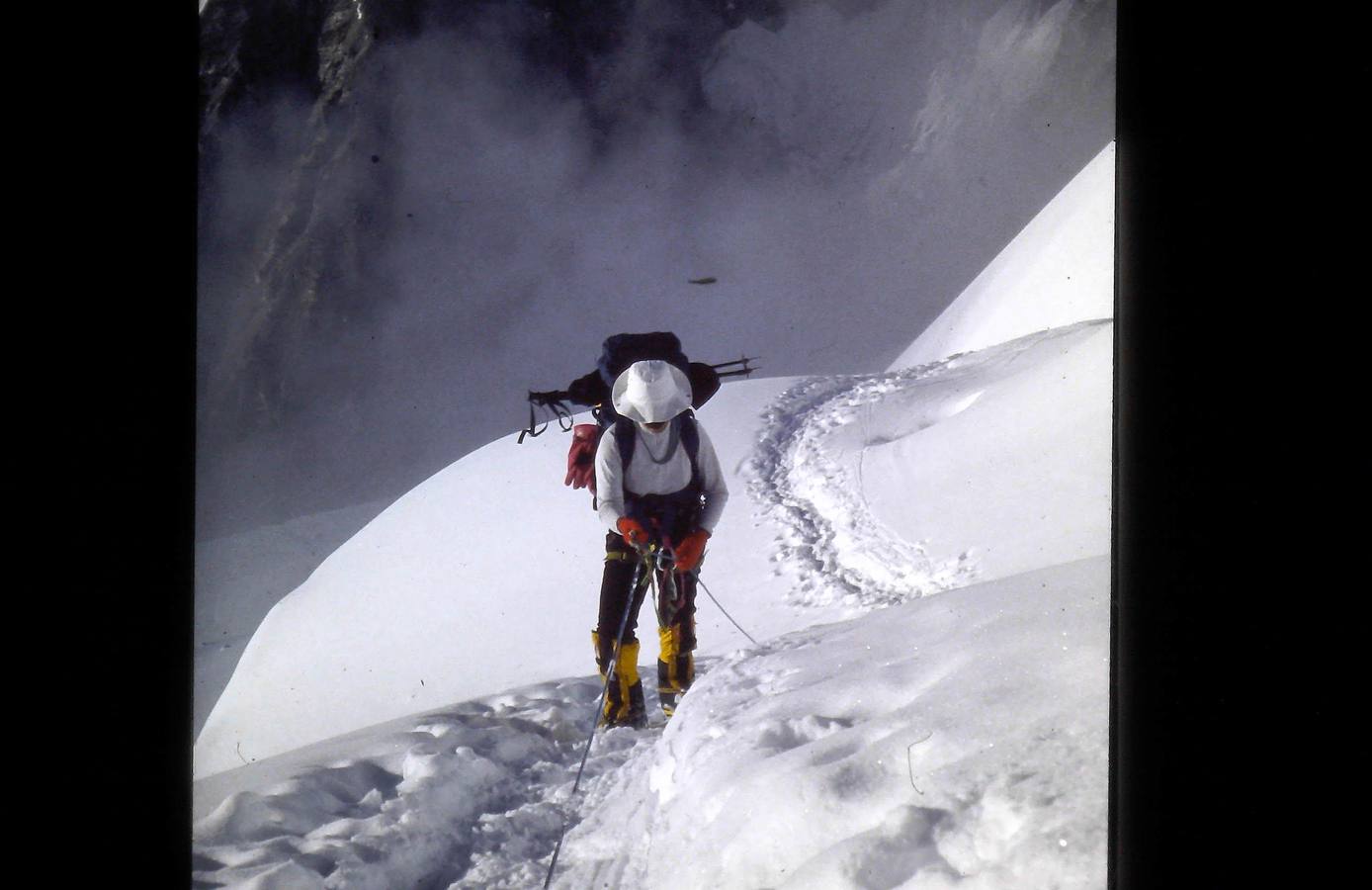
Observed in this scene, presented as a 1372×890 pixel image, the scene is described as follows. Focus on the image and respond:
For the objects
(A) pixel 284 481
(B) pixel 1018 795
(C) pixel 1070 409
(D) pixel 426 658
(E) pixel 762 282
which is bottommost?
(B) pixel 1018 795

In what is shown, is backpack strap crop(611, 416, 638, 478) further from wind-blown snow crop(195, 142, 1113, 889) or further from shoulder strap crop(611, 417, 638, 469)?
wind-blown snow crop(195, 142, 1113, 889)

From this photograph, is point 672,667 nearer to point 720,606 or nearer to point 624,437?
point 720,606

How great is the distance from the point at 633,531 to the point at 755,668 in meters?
0.29

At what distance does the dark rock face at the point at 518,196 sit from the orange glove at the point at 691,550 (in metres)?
0.30

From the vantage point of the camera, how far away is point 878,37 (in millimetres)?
1167

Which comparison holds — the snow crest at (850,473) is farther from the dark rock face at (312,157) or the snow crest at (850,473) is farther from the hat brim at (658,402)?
the dark rock face at (312,157)

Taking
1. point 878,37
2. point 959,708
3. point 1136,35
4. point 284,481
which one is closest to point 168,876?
point 284,481

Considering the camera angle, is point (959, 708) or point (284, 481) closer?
point (959, 708)

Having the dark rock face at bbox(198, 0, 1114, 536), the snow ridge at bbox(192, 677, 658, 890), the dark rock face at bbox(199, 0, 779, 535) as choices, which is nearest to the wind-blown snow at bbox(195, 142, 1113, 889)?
the snow ridge at bbox(192, 677, 658, 890)

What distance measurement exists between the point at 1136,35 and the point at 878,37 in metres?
0.38

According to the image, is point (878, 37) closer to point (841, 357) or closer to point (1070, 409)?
point (841, 357)

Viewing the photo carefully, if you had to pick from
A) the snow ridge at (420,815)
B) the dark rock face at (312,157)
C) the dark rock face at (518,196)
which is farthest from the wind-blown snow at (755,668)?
the dark rock face at (312,157)

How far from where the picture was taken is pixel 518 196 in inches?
46.4

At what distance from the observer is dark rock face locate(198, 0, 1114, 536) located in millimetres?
1154
